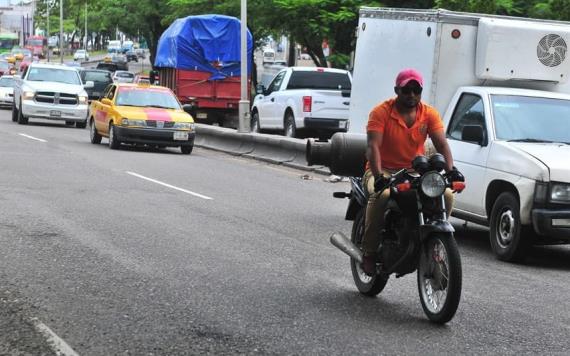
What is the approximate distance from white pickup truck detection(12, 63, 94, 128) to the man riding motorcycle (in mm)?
23595

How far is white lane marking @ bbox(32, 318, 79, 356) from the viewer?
5.76 meters

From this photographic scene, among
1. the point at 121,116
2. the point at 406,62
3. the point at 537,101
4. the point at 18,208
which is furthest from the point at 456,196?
the point at 121,116

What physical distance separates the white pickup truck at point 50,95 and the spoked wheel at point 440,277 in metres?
24.1

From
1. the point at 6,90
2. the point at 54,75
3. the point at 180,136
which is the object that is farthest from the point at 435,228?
the point at 6,90

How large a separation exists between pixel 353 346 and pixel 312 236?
4.88 meters

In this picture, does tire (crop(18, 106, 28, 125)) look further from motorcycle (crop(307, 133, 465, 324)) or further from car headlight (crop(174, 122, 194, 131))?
motorcycle (crop(307, 133, 465, 324))

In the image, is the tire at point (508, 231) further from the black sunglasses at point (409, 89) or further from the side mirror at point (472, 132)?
the black sunglasses at point (409, 89)

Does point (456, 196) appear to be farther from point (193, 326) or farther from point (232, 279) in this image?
point (193, 326)

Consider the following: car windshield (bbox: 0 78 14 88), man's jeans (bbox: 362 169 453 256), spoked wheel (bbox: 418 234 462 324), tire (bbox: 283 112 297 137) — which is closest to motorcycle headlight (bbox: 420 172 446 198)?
spoked wheel (bbox: 418 234 462 324)

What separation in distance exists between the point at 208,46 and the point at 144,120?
380 inches

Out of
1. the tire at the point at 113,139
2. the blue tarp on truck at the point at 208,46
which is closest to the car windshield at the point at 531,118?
the tire at the point at 113,139

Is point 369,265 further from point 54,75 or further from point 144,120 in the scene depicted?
point 54,75

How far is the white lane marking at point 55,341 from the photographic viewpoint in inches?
227

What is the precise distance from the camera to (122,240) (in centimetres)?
995
